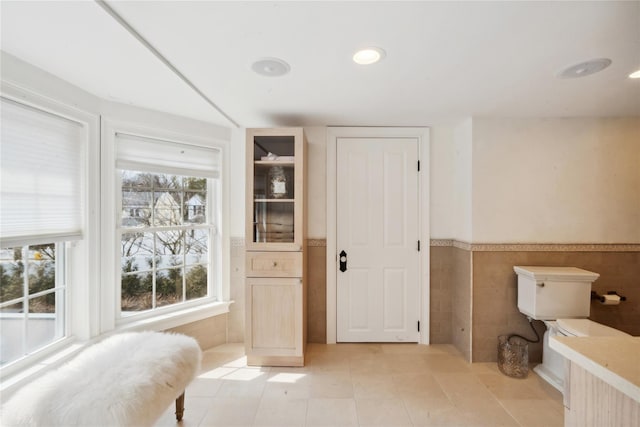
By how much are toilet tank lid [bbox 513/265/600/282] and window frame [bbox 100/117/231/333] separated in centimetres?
267

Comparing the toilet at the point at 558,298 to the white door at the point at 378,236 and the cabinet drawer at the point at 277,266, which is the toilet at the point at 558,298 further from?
the cabinet drawer at the point at 277,266

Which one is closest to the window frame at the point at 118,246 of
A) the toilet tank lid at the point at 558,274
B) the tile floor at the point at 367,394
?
the tile floor at the point at 367,394

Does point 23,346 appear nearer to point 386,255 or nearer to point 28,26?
point 28,26

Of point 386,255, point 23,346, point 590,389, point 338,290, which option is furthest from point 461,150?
point 23,346

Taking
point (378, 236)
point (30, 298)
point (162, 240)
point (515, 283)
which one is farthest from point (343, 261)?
point (30, 298)

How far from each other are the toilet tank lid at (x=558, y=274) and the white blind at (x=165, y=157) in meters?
2.87

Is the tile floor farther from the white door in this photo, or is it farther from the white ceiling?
the white ceiling

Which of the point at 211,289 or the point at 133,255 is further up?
the point at 133,255

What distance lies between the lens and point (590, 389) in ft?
3.08

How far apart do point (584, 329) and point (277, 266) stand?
7.29ft

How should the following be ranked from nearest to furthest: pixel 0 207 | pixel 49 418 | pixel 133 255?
pixel 49 418 → pixel 0 207 → pixel 133 255

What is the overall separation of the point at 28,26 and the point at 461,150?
9.99 ft

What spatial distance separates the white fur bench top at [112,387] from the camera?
1186 millimetres

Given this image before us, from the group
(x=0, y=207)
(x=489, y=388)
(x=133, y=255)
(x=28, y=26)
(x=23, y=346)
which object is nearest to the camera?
(x=28, y=26)
